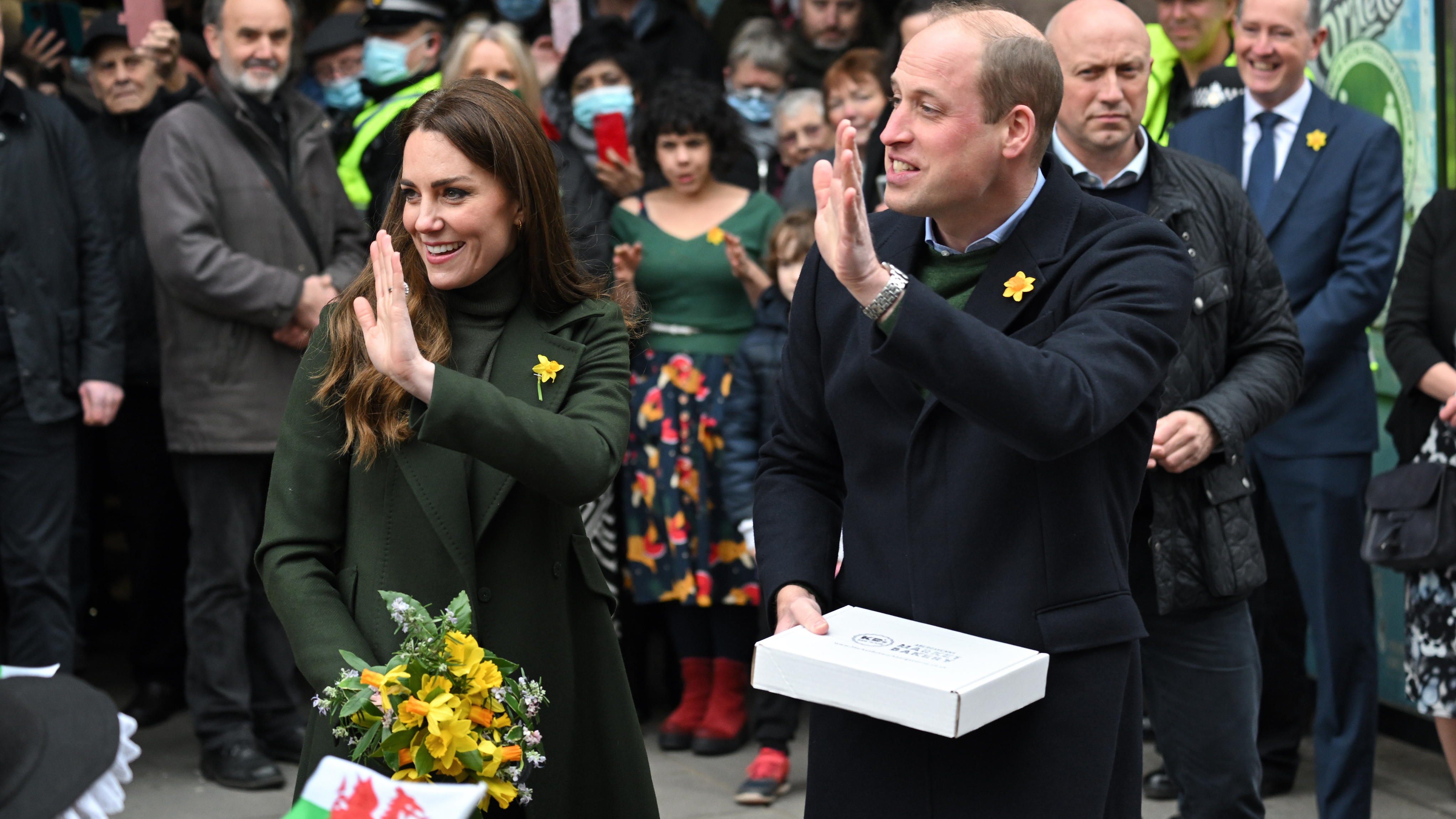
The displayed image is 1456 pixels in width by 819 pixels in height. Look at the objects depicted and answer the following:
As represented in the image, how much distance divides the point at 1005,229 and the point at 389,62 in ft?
13.1

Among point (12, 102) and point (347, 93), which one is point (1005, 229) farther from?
point (347, 93)

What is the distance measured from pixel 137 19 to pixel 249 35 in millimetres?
671

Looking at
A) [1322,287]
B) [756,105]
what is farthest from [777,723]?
[756,105]

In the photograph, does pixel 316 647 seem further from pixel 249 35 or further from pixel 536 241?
pixel 249 35

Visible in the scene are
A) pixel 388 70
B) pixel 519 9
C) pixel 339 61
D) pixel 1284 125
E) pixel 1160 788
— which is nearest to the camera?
pixel 1284 125

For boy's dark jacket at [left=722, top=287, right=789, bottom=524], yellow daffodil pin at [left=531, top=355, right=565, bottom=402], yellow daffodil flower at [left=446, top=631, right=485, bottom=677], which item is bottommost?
boy's dark jacket at [left=722, top=287, right=789, bottom=524]

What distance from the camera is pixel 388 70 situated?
5996 mm

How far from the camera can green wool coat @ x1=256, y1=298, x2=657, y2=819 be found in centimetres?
267

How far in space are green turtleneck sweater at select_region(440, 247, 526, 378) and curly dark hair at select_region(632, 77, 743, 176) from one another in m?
2.91

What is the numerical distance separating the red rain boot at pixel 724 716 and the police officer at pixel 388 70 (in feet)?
6.89

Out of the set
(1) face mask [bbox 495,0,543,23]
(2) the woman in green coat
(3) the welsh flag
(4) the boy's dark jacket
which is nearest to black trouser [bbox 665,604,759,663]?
(4) the boy's dark jacket

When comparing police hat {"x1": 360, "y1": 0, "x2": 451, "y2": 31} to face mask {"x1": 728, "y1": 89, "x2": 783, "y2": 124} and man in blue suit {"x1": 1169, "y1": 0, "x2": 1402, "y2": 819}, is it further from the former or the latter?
man in blue suit {"x1": 1169, "y1": 0, "x2": 1402, "y2": 819}

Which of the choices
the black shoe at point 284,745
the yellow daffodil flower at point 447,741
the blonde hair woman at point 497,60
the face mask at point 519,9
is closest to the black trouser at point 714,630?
the black shoe at point 284,745

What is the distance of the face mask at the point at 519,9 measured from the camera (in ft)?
23.6
